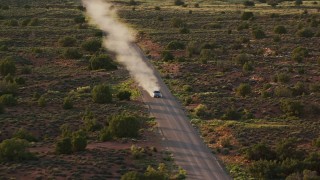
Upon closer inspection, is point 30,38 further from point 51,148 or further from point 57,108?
point 51,148

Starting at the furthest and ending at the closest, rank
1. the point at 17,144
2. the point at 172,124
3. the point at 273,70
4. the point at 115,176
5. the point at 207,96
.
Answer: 1. the point at 273,70
2. the point at 207,96
3. the point at 172,124
4. the point at 17,144
5. the point at 115,176

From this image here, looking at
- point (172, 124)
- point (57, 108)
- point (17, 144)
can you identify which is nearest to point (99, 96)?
point (57, 108)

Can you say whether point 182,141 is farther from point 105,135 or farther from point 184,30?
point 184,30

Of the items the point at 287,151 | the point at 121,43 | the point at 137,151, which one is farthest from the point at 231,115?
the point at 121,43

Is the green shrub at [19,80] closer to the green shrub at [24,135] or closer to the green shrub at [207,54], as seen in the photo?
the green shrub at [24,135]

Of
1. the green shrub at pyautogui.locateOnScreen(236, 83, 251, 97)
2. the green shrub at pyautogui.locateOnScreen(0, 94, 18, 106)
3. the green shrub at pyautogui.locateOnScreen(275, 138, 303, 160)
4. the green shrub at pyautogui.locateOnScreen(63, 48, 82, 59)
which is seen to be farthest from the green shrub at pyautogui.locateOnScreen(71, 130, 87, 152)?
the green shrub at pyautogui.locateOnScreen(63, 48, 82, 59)

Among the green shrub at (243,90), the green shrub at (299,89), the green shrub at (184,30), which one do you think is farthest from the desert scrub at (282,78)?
the green shrub at (184,30)
